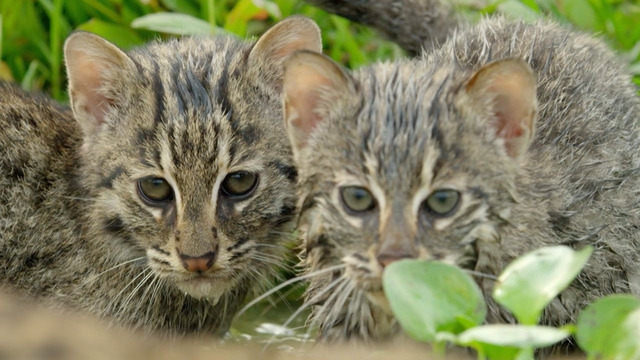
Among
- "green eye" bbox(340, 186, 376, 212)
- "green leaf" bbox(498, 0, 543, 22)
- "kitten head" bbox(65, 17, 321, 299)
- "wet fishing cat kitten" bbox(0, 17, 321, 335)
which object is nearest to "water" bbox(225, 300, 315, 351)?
"wet fishing cat kitten" bbox(0, 17, 321, 335)

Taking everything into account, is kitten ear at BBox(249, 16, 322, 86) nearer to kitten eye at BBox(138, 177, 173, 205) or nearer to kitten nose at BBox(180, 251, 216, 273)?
kitten eye at BBox(138, 177, 173, 205)

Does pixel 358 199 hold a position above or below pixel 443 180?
below

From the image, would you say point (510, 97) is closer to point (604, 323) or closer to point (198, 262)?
point (604, 323)

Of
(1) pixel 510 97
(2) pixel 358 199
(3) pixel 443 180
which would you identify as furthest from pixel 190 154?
(1) pixel 510 97

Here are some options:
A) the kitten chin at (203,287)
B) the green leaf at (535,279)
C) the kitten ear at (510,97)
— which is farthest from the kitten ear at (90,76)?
the green leaf at (535,279)

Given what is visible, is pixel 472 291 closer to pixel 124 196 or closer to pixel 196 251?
pixel 196 251

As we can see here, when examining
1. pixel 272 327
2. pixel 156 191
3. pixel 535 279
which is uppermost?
pixel 156 191

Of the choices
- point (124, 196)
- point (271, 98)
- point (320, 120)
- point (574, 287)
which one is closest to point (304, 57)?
point (320, 120)
